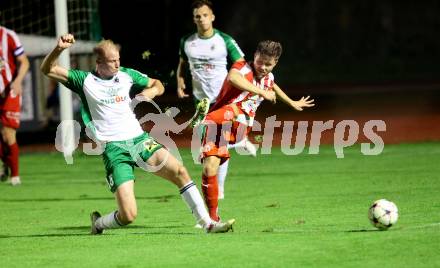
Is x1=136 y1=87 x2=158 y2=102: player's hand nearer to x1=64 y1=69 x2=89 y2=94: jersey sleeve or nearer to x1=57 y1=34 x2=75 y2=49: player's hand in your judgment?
x1=64 y1=69 x2=89 y2=94: jersey sleeve

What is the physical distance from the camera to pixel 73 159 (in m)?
18.2

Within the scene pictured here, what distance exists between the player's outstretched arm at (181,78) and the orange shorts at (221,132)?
2417 mm

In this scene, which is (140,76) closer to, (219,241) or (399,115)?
(219,241)

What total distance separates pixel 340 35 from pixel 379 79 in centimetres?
394

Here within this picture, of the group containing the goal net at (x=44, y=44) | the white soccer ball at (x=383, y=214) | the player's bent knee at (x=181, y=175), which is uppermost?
the goal net at (x=44, y=44)

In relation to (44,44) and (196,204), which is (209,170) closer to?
(196,204)

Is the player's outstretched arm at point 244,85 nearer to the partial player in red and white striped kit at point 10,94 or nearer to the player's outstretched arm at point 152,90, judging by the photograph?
the player's outstretched arm at point 152,90

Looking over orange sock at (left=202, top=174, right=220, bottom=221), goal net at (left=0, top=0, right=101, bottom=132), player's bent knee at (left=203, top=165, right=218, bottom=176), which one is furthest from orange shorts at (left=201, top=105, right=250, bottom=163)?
goal net at (left=0, top=0, right=101, bottom=132)

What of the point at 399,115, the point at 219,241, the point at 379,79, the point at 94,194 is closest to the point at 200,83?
the point at 94,194

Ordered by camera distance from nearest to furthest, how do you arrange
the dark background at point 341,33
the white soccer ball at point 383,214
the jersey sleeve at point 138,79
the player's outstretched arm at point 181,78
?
the white soccer ball at point 383,214 < the jersey sleeve at point 138,79 < the player's outstretched arm at point 181,78 < the dark background at point 341,33

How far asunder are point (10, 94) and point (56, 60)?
5563mm

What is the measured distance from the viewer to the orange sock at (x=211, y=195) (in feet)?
32.0

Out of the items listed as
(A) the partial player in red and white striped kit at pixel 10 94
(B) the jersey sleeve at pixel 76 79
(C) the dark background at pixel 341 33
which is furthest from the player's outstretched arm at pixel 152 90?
(C) the dark background at pixel 341 33

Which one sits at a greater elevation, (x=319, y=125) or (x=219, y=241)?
(x=319, y=125)
